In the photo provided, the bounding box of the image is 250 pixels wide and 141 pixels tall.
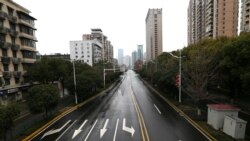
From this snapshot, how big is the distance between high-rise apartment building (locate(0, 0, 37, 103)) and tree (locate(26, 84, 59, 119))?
560 inches

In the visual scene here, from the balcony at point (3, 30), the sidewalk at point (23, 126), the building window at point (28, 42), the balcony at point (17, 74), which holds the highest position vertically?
the balcony at point (3, 30)

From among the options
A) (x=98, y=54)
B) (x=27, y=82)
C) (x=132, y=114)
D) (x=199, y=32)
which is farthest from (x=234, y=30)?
(x=27, y=82)

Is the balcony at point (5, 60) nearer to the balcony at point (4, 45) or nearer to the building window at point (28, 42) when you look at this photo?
the balcony at point (4, 45)

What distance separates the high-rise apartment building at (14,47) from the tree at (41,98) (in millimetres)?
14228

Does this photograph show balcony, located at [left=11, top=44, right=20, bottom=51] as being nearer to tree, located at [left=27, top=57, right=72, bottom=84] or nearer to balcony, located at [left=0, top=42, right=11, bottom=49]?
balcony, located at [left=0, top=42, right=11, bottom=49]

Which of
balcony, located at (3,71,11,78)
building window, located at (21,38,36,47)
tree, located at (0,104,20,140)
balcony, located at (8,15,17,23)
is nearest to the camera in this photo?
tree, located at (0,104,20,140)

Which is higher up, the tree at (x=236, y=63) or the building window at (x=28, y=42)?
the building window at (x=28, y=42)

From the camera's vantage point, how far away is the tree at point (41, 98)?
2298 centimetres

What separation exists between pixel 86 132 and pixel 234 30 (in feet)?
322

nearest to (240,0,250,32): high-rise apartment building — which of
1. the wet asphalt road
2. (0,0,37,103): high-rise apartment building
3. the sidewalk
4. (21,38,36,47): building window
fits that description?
the wet asphalt road

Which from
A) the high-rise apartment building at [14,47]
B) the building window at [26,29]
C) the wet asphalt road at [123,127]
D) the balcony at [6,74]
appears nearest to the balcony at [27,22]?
the high-rise apartment building at [14,47]

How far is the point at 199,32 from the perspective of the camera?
384 feet

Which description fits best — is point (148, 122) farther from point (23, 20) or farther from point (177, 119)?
point (23, 20)

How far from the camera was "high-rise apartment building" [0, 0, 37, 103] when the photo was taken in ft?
122
